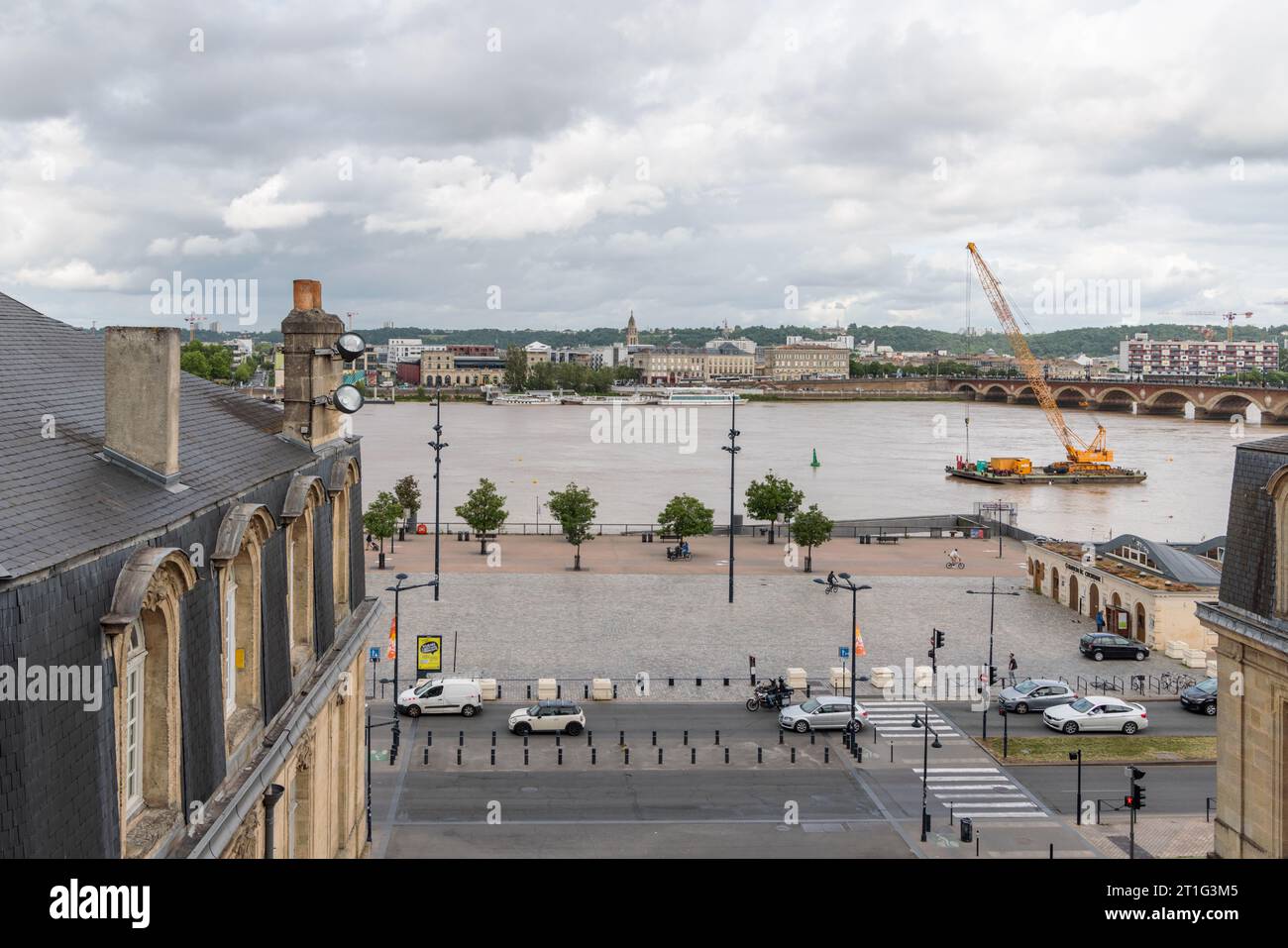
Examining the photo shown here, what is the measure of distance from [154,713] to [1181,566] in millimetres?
32429

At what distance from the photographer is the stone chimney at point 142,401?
8.06m

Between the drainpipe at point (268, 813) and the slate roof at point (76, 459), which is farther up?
the slate roof at point (76, 459)

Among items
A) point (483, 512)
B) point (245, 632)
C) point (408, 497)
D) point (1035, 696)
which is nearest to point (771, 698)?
point (1035, 696)

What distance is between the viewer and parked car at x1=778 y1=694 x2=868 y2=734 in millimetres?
23406

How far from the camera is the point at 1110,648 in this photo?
30.4 metres

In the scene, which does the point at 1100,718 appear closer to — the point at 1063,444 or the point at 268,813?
the point at 268,813

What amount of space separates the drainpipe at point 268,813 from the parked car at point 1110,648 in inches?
1020

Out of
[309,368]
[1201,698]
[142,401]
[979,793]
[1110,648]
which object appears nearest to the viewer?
[142,401]

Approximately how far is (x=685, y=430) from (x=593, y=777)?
112m

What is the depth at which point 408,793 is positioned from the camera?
19.5 m

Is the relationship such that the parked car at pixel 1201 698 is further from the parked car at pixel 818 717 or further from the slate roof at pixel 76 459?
the slate roof at pixel 76 459

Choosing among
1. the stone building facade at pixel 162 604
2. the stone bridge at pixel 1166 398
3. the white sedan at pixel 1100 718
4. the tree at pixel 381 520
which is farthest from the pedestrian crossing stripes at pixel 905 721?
the stone bridge at pixel 1166 398

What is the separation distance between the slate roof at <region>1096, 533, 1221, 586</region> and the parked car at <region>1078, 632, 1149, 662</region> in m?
3.15

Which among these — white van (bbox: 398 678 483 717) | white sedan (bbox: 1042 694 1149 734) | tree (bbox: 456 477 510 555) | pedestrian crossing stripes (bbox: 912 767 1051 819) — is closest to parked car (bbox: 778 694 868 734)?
pedestrian crossing stripes (bbox: 912 767 1051 819)
